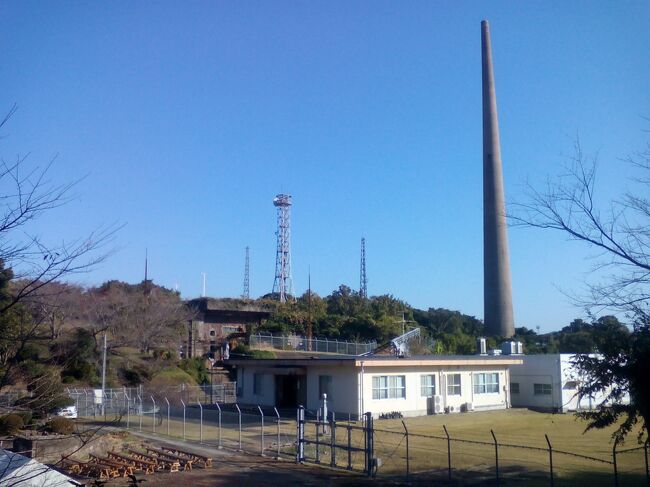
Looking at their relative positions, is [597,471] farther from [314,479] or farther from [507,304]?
[507,304]

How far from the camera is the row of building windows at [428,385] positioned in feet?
121

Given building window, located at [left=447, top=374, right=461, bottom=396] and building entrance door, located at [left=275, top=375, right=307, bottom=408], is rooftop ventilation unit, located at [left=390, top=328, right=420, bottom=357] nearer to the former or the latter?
building window, located at [left=447, top=374, right=461, bottom=396]

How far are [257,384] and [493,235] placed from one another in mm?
40790

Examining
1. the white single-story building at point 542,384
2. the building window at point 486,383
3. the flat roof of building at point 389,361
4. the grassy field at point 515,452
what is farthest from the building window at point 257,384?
the white single-story building at point 542,384

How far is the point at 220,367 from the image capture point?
63250 millimetres

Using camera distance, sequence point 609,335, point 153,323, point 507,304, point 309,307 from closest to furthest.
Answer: point 609,335
point 153,323
point 309,307
point 507,304

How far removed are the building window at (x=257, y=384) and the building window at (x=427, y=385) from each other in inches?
399

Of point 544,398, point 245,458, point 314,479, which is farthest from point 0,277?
point 544,398

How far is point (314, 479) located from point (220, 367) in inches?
1757

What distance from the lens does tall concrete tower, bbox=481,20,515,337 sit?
244 feet

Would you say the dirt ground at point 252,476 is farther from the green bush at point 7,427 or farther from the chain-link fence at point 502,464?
the green bush at point 7,427

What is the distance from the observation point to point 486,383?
4428 cm

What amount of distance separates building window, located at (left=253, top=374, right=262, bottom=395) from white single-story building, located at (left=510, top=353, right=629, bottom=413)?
18.6 m

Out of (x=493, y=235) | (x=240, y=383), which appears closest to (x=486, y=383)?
(x=240, y=383)
